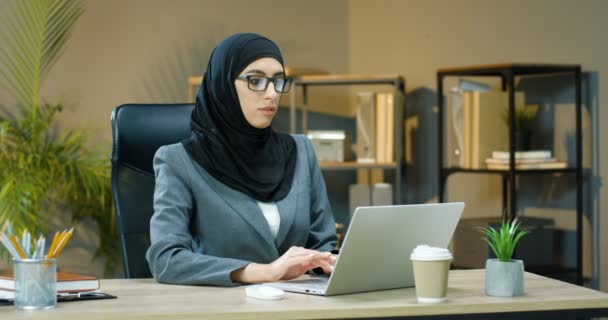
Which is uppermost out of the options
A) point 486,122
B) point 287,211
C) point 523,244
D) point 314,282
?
point 486,122

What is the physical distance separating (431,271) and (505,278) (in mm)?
172

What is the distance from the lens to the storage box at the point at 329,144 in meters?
3.94

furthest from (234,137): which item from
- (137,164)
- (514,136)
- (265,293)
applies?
(514,136)

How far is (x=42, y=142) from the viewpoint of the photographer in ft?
12.0

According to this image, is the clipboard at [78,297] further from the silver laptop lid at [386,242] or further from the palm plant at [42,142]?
the palm plant at [42,142]

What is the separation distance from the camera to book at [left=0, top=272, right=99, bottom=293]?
4.80 ft

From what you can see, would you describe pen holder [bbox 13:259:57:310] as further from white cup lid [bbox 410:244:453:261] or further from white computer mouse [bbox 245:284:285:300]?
white cup lid [bbox 410:244:453:261]

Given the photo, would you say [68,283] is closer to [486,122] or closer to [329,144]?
[486,122]

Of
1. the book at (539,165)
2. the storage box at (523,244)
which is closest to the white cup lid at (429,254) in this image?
the storage box at (523,244)

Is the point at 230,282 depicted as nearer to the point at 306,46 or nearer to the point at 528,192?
the point at 528,192

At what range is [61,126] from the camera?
3760mm

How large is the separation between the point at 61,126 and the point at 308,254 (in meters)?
2.41

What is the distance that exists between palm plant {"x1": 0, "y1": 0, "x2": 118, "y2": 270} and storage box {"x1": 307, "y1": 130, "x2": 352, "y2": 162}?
98 centimetres

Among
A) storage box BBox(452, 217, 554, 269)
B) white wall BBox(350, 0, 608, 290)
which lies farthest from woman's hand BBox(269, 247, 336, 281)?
white wall BBox(350, 0, 608, 290)
